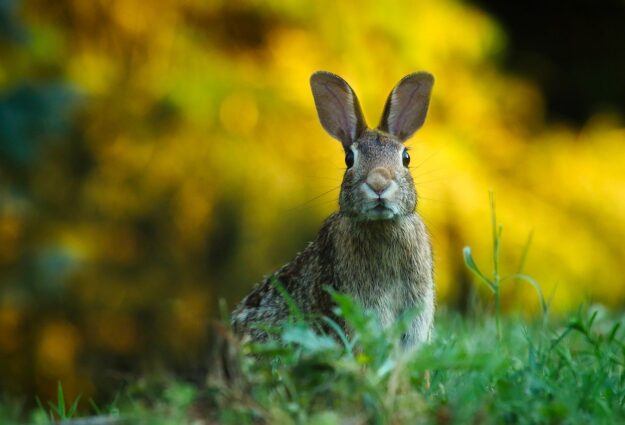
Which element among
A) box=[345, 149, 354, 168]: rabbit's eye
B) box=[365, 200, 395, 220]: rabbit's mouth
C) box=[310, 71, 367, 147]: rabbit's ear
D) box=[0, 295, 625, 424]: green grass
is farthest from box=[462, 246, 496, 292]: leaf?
box=[310, 71, 367, 147]: rabbit's ear

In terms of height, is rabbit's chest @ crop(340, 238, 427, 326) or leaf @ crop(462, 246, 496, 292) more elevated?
leaf @ crop(462, 246, 496, 292)

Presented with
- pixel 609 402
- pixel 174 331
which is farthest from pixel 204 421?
pixel 174 331

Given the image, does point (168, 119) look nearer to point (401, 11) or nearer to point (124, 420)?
point (401, 11)

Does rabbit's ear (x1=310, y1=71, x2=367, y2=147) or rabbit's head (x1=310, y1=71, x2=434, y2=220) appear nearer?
rabbit's head (x1=310, y1=71, x2=434, y2=220)

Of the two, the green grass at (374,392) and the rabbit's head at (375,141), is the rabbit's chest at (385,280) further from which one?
the green grass at (374,392)

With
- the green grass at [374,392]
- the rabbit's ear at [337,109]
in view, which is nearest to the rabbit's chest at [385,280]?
the rabbit's ear at [337,109]

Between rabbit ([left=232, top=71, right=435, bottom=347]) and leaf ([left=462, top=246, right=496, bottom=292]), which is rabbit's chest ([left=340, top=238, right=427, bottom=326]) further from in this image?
leaf ([left=462, top=246, right=496, bottom=292])

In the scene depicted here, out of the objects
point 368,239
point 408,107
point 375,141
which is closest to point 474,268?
point 368,239
